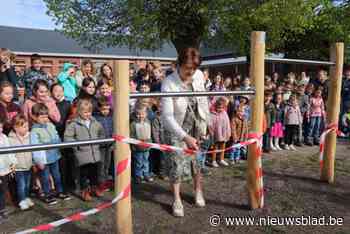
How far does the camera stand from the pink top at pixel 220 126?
18.7 feet

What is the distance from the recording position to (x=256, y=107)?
3.35 m

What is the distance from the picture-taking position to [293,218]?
3.32m

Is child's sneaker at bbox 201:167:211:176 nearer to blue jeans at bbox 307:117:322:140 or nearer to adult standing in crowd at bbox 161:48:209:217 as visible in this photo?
adult standing in crowd at bbox 161:48:209:217

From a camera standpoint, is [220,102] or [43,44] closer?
[220,102]

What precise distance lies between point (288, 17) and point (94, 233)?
49.0ft

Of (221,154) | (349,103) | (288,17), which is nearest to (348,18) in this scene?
(288,17)

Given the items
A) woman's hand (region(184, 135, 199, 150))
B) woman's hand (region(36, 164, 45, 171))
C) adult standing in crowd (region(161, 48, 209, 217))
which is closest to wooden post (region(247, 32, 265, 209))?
adult standing in crowd (region(161, 48, 209, 217))

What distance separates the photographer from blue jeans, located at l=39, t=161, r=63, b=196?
4.11 metres

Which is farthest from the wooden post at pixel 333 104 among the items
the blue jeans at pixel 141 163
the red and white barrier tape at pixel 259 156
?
the blue jeans at pixel 141 163

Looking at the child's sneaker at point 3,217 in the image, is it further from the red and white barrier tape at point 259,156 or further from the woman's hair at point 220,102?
the woman's hair at point 220,102

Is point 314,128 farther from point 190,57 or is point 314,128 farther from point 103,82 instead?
point 190,57

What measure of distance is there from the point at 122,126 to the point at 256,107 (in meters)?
1.41

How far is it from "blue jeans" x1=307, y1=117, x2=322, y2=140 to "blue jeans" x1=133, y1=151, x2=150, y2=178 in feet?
13.6

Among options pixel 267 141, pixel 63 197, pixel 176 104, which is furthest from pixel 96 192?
pixel 267 141
